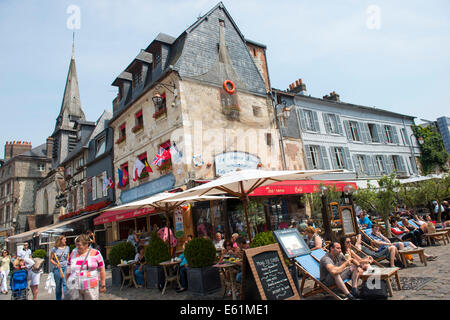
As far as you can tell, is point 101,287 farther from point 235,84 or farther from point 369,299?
point 235,84

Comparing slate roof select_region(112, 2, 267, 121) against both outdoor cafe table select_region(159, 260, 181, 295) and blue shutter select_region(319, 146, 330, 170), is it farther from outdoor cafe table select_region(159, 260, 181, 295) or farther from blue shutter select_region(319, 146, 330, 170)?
outdoor cafe table select_region(159, 260, 181, 295)

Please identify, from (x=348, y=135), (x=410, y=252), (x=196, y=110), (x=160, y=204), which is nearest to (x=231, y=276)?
(x=160, y=204)

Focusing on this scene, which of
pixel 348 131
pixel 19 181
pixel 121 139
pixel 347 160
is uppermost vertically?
pixel 19 181

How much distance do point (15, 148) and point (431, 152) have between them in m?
41.4

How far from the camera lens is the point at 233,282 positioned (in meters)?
4.71

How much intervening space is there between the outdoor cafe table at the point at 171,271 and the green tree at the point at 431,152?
2103 cm

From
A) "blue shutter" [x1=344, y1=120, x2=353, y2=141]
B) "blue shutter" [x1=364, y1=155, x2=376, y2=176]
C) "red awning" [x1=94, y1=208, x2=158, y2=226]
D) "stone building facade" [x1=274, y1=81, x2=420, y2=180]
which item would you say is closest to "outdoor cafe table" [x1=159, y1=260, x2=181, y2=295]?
"red awning" [x1=94, y1=208, x2=158, y2=226]

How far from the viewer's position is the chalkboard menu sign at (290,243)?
450 cm

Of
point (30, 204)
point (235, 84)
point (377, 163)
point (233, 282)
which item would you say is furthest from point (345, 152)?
point (30, 204)

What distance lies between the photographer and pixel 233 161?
38.7 ft

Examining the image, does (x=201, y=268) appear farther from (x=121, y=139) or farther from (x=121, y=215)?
(x=121, y=139)

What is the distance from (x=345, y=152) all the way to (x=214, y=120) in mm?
8972

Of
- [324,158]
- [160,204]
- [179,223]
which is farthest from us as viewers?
[324,158]
